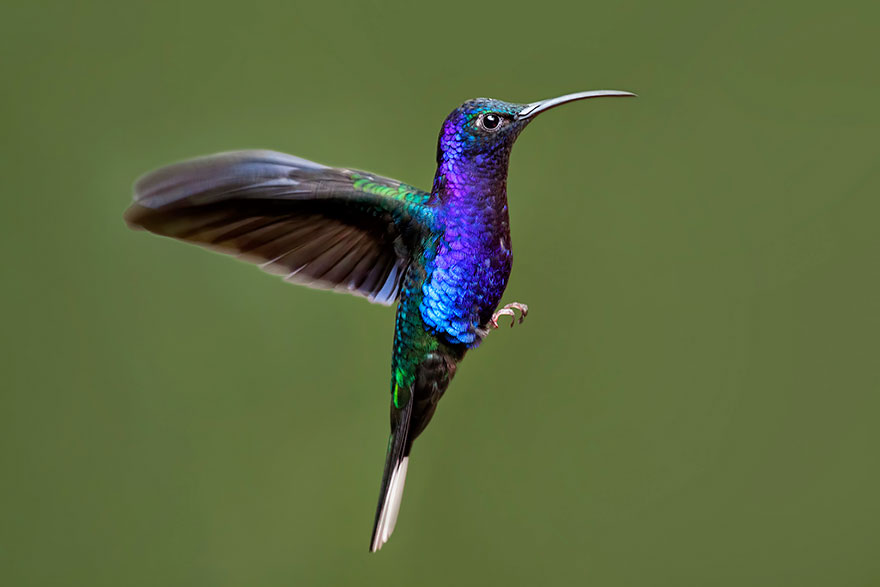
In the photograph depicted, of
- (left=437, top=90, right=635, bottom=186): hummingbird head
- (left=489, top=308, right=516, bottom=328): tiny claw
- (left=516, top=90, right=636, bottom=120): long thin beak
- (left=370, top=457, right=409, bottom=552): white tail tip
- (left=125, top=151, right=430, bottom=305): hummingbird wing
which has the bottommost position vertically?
(left=370, top=457, right=409, bottom=552): white tail tip

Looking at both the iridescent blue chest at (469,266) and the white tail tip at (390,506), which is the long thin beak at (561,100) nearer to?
the iridescent blue chest at (469,266)

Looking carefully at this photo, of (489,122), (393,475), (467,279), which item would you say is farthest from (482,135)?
(393,475)

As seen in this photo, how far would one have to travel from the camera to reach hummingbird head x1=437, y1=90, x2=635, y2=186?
729mm

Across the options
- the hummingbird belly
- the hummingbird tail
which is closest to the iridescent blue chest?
the hummingbird belly

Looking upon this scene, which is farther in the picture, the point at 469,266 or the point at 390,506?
the point at 390,506

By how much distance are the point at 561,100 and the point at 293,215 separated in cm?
28

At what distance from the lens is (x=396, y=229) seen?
0.84 m

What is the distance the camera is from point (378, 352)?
1.91m

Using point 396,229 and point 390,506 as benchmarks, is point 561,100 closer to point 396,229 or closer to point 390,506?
point 396,229

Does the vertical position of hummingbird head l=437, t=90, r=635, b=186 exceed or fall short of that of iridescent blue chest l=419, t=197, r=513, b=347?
it exceeds it

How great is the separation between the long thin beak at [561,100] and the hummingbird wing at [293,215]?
130 millimetres

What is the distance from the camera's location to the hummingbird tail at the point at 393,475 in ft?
2.92

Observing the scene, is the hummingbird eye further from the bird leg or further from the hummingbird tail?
the hummingbird tail

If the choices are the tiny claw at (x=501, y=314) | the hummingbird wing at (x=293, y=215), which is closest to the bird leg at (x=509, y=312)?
the tiny claw at (x=501, y=314)
